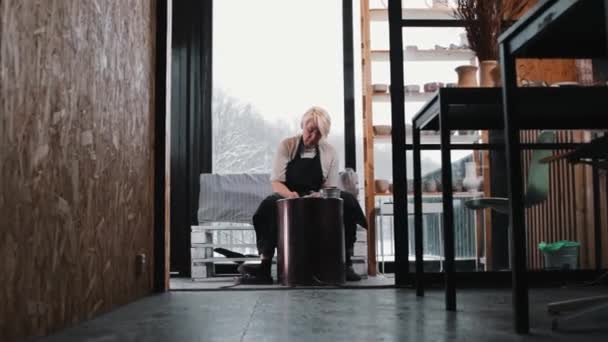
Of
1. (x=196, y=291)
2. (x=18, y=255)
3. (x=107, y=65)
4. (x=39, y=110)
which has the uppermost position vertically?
(x=107, y=65)

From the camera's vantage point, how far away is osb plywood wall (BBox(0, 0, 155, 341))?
1352 millimetres

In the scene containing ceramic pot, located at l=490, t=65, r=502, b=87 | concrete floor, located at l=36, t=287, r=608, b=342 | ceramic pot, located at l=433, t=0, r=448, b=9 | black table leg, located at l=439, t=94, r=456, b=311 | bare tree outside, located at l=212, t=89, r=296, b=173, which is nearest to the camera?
concrete floor, located at l=36, t=287, r=608, b=342

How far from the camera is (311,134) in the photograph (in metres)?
3.99

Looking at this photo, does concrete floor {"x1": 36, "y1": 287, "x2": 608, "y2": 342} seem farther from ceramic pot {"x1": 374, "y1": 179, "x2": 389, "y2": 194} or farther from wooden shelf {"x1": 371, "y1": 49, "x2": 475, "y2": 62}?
ceramic pot {"x1": 374, "y1": 179, "x2": 389, "y2": 194}

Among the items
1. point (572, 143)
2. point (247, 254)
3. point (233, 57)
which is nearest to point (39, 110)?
point (572, 143)

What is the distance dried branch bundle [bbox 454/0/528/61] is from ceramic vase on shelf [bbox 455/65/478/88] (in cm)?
6

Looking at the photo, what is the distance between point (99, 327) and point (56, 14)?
80cm

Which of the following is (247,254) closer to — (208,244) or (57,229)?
(208,244)

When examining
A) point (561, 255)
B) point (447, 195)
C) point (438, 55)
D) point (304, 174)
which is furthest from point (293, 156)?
point (447, 195)

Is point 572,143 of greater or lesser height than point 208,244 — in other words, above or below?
above

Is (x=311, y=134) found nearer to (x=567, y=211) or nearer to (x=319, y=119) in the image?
(x=319, y=119)

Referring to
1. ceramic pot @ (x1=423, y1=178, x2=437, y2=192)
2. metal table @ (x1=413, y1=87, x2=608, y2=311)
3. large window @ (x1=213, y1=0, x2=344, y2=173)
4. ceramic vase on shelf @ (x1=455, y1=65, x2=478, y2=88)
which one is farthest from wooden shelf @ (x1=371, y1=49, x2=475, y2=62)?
large window @ (x1=213, y1=0, x2=344, y2=173)

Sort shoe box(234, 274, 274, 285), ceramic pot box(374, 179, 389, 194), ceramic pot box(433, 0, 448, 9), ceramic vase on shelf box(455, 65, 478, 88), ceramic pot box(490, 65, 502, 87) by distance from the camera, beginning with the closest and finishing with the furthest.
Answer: ceramic pot box(490, 65, 502, 87) < ceramic vase on shelf box(455, 65, 478, 88) < ceramic pot box(433, 0, 448, 9) < shoe box(234, 274, 274, 285) < ceramic pot box(374, 179, 389, 194)

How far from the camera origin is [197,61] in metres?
5.18
